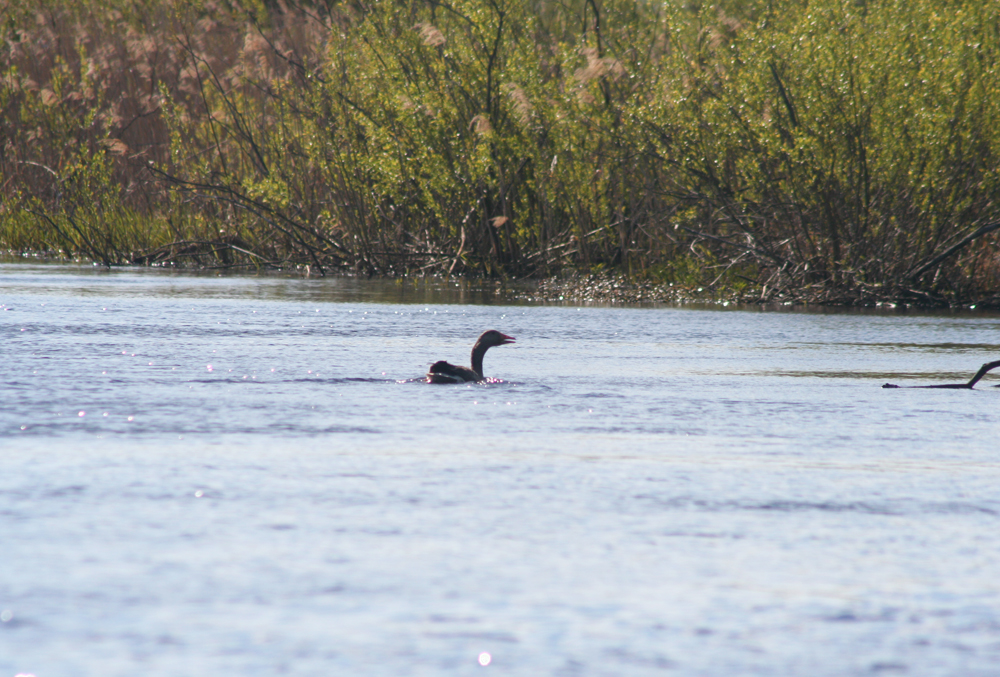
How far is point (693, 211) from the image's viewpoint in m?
12.2

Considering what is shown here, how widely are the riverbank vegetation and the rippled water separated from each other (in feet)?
15.4

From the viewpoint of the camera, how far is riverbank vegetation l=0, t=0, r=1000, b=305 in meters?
11.2

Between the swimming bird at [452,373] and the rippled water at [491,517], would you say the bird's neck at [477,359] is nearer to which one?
the swimming bird at [452,373]

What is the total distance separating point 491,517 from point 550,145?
35.6 feet

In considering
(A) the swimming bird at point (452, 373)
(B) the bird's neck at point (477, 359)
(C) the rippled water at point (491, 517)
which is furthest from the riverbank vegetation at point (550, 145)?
(A) the swimming bird at point (452, 373)

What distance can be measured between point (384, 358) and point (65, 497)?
374 centimetres

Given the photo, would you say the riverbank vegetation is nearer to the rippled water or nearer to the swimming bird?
the rippled water

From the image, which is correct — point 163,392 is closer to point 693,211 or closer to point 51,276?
point 693,211

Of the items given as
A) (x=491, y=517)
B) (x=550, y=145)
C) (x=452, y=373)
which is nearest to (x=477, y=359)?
(x=452, y=373)

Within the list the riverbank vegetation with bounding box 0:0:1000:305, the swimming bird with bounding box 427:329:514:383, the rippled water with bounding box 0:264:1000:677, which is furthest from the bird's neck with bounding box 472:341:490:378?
the riverbank vegetation with bounding box 0:0:1000:305

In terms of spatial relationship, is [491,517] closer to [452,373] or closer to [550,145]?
[452,373]

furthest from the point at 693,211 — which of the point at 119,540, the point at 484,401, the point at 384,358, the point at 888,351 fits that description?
the point at 119,540

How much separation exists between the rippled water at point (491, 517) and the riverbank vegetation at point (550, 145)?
469cm

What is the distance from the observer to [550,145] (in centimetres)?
1387
